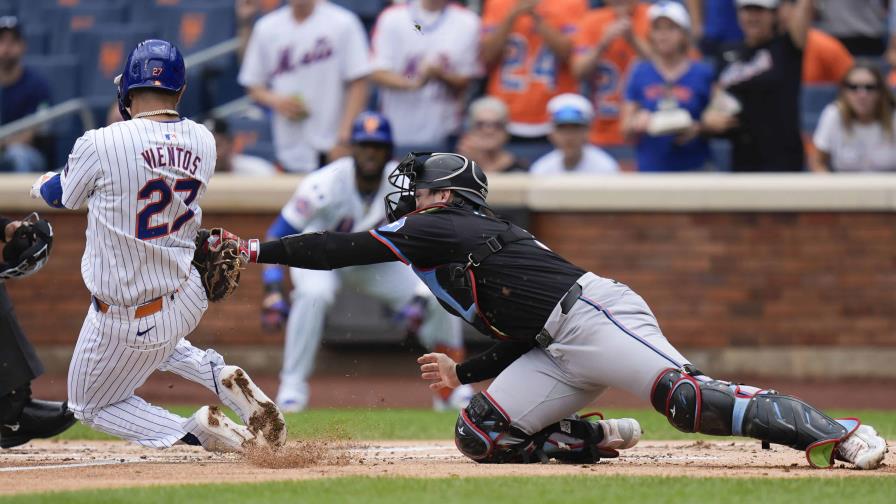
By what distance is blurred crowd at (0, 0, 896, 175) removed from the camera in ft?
35.7

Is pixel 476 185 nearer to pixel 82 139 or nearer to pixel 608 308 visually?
pixel 608 308

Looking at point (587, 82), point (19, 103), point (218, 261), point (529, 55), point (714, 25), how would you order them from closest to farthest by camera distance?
point (218, 261) < point (529, 55) < point (587, 82) < point (714, 25) < point (19, 103)

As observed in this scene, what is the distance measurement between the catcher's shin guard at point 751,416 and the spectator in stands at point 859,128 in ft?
18.1

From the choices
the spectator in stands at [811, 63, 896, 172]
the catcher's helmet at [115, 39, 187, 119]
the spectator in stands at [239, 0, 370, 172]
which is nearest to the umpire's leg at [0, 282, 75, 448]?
the catcher's helmet at [115, 39, 187, 119]

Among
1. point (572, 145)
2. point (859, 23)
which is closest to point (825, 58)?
point (859, 23)

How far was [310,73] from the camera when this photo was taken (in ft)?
37.8

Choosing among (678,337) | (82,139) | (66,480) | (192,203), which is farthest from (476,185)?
(678,337)

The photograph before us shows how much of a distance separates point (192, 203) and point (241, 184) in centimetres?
519

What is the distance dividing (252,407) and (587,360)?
149cm

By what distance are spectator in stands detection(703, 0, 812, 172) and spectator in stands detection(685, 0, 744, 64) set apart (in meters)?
0.88

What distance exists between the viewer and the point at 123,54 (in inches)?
517

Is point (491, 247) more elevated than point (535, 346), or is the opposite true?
point (491, 247)

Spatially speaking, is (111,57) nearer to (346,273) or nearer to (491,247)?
(346,273)

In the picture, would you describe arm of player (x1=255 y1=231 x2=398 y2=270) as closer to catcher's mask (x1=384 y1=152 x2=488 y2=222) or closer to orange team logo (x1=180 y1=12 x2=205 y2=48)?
catcher's mask (x1=384 y1=152 x2=488 y2=222)
